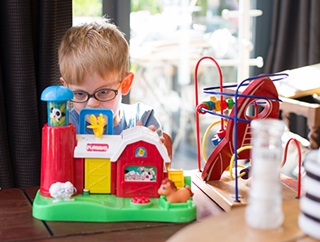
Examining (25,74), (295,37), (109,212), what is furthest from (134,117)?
(295,37)

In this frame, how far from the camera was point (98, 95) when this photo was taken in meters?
1.82

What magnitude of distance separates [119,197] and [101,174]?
7 centimetres

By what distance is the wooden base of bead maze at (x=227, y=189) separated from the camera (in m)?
1.52

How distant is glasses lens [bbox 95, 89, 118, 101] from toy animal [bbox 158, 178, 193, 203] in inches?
17.8

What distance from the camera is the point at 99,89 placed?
71.4 inches

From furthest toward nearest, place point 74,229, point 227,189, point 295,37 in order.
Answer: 1. point 295,37
2. point 227,189
3. point 74,229

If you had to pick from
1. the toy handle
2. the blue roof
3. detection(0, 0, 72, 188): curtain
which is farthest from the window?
the blue roof

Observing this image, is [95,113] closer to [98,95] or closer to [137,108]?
[98,95]

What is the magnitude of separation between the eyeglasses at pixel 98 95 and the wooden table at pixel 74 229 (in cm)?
41

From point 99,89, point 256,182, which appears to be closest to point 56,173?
point 99,89

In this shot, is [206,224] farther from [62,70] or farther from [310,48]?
[310,48]

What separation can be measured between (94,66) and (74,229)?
574 millimetres

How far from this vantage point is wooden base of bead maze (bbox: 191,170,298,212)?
1523mm

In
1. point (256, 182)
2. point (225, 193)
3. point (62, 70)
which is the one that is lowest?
point (225, 193)
